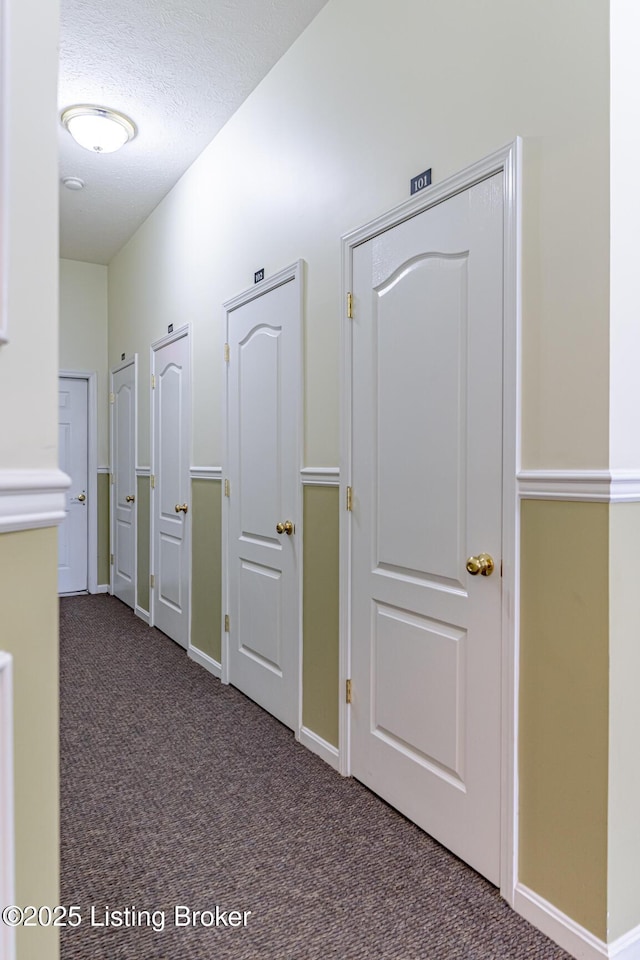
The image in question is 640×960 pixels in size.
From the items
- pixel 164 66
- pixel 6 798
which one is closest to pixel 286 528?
pixel 6 798

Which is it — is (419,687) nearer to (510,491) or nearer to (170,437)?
(510,491)

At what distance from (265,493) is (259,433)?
0.30m

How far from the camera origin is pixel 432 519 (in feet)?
6.45

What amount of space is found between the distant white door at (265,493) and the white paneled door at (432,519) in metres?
0.49

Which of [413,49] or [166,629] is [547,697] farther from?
[166,629]

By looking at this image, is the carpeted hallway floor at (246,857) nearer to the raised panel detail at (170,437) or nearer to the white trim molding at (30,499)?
the white trim molding at (30,499)

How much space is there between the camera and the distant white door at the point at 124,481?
17.1ft

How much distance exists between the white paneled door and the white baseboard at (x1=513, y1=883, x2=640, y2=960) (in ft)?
0.38

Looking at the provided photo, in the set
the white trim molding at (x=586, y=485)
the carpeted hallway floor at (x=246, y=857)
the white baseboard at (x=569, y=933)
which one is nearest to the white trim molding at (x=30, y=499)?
the white trim molding at (x=586, y=485)

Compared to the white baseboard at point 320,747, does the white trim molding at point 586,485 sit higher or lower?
higher

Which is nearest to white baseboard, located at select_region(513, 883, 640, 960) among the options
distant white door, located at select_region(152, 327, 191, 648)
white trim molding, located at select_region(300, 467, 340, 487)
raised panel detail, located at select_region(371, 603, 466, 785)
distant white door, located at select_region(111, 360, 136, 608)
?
raised panel detail, located at select_region(371, 603, 466, 785)

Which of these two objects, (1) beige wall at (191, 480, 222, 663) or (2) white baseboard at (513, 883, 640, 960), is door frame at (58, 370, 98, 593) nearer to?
(1) beige wall at (191, 480, 222, 663)

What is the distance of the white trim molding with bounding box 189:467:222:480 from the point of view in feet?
11.7

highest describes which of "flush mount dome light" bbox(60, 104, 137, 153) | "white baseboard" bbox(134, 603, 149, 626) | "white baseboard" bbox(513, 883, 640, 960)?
"flush mount dome light" bbox(60, 104, 137, 153)
